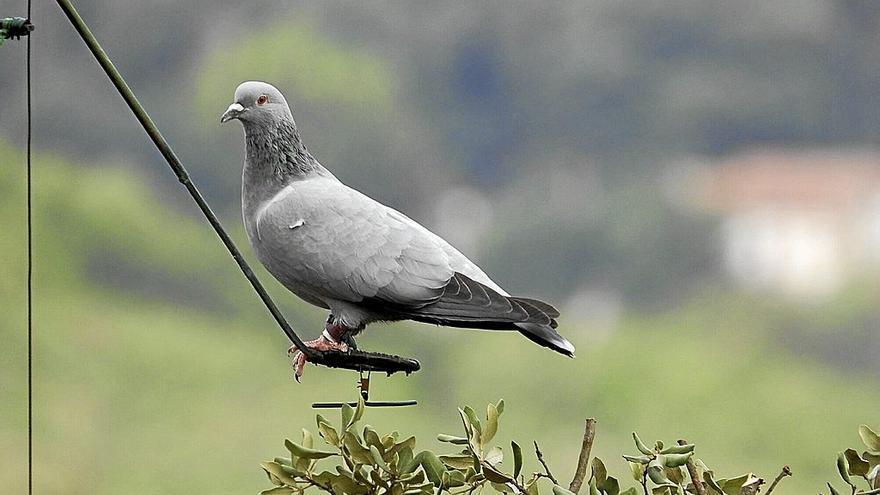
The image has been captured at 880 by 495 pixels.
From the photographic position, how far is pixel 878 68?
1.68 meters

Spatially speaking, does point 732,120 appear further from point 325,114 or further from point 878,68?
point 325,114

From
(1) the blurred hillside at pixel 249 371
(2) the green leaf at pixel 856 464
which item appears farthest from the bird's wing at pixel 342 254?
(1) the blurred hillside at pixel 249 371

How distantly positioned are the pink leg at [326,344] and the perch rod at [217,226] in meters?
0.02

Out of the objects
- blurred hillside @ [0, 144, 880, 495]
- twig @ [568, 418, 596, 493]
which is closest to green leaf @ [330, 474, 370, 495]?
twig @ [568, 418, 596, 493]

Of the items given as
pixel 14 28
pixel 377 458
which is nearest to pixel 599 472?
pixel 377 458

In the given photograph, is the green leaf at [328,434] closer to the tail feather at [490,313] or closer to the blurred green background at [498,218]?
the tail feather at [490,313]

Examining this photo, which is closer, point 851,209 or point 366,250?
point 366,250

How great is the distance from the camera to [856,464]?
21.7 inches

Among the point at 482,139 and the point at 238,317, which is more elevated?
the point at 482,139

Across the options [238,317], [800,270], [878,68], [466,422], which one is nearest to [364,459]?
[466,422]

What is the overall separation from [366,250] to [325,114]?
1014mm

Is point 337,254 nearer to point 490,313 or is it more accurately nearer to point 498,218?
Answer: point 490,313

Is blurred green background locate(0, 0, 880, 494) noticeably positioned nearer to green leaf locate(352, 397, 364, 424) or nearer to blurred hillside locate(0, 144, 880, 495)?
blurred hillside locate(0, 144, 880, 495)

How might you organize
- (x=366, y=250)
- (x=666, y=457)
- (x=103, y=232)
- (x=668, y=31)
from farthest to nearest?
1. (x=668, y=31)
2. (x=103, y=232)
3. (x=366, y=250)
4. (x=666, y=457)
